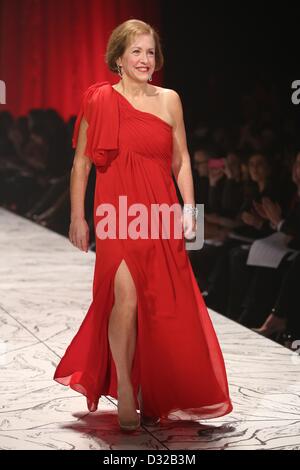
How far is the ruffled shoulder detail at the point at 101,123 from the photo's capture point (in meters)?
2.83

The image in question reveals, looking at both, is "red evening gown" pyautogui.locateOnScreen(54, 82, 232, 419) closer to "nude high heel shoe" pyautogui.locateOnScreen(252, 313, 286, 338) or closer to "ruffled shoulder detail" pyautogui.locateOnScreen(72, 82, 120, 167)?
"ruffled shoulder detail" pyautogui.locateOnScreen(72, 82, 120, 167)

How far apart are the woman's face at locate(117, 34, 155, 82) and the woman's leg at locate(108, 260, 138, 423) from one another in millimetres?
477

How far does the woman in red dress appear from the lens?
2.85 metres

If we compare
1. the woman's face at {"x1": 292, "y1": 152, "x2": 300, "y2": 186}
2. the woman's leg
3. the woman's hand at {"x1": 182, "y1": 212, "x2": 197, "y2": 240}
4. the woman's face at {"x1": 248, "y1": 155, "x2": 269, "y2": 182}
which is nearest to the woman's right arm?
the woman's leg

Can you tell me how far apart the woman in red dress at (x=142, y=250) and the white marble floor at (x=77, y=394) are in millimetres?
97

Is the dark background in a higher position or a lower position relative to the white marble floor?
higher

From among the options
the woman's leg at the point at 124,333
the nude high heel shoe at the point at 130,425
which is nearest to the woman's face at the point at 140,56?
the woman's leg at the point at 124,333

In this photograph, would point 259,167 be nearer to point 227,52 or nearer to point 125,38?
point 227,52

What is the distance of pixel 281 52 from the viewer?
5793mm

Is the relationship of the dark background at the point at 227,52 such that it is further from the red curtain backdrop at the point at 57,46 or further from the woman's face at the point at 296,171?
the woman's face at the point at 296,171

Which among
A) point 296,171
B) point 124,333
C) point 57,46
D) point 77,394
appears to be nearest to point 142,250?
Answer: point 124,333

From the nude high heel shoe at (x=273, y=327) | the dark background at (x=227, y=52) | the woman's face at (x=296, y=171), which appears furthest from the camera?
the dark background at (x=227, y=52)
